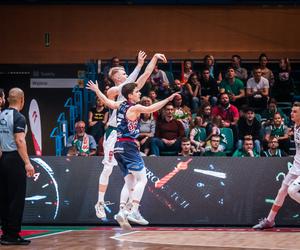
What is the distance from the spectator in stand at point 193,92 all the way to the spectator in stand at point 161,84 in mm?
549

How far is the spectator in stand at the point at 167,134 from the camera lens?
18984 millimetres

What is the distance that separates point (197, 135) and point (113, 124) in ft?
14.5

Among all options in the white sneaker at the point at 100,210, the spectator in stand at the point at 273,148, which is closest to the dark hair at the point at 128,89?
the white sneaker at the point at 100,210

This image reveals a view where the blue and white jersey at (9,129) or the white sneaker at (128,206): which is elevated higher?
the blue and white jersey at (9,129)

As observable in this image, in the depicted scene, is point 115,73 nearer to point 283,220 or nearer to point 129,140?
point 129,140

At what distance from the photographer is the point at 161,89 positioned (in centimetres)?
2184

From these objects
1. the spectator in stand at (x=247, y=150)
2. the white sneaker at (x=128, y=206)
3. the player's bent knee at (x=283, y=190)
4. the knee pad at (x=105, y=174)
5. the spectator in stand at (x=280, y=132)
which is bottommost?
the white sneaker at (x=128, y=206)

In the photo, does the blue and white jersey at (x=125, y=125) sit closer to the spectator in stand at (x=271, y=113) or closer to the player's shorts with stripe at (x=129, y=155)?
the player's shorts with stripe at (x=129, y=155)

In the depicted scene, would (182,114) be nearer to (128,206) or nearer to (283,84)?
(283,84)

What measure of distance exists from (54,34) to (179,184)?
34.7 feet

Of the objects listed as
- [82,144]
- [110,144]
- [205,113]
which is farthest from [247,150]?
[110,144]

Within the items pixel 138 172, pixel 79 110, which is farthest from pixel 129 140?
pixel 79 110

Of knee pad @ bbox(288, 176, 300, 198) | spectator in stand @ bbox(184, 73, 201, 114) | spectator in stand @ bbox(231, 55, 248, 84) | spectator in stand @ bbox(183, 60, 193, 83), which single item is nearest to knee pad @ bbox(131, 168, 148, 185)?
knee pad @ bbox(288, 176, 300, 198)

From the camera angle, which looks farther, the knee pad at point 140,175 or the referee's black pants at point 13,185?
the knee pad at point 140,175
